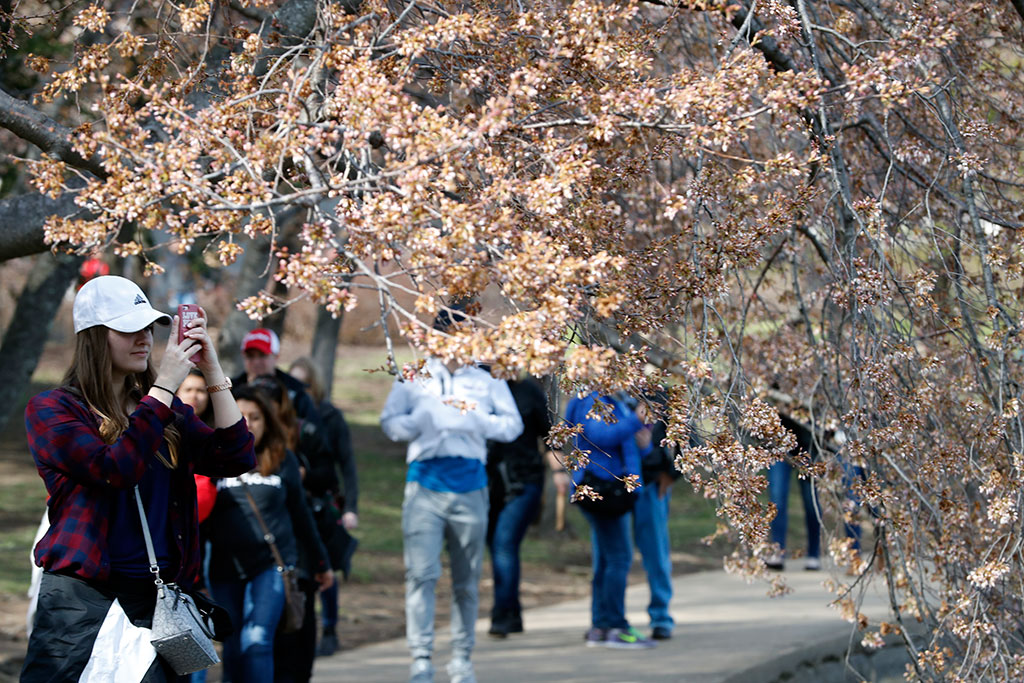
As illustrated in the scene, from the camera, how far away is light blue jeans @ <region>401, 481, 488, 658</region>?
6.87 metres

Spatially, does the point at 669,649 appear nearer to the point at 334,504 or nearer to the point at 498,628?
the point at 498,628

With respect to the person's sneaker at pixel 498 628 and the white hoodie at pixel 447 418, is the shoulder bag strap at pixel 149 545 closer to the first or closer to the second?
the white hoodie at pixel 447 418

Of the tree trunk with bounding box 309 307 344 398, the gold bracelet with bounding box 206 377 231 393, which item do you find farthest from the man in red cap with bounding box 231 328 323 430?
the tree trunk with bounding box 309 307 344 398

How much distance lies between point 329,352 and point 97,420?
46.4ft

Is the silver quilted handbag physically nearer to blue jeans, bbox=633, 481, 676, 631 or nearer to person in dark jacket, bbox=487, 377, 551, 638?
person in dark jacket, bbox=487, 377, 551, 638

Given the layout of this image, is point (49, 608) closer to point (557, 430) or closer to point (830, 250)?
point (557, 430)

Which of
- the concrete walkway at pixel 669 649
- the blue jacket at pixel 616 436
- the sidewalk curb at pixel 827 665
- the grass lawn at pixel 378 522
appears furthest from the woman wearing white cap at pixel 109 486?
the grass lawn at pixel 378 522

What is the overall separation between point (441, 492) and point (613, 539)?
1.79m

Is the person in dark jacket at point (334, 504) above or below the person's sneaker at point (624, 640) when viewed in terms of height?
above

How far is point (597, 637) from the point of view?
8484mm

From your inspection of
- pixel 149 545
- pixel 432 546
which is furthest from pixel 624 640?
pixel 149 545

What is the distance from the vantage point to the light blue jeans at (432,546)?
687 cm

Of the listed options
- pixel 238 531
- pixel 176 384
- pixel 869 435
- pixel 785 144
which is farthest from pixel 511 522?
pixel 176 384

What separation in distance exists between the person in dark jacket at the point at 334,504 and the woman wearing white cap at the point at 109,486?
332 centimetres
